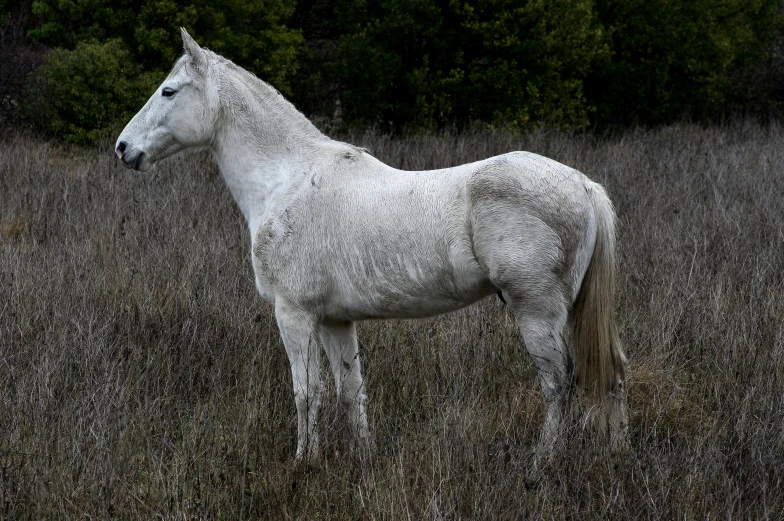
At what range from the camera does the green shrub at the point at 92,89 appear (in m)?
11.1

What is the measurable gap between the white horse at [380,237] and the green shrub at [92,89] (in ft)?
24.9

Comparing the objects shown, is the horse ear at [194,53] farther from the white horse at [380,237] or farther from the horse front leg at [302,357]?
the horse front leg at [302,357]

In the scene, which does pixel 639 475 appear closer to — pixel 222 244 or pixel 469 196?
pixel 469 196

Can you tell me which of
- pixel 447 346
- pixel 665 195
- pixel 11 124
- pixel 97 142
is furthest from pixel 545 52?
pixel 447 346

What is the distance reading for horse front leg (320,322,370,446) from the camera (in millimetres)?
3852

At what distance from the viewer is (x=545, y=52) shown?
523 inches

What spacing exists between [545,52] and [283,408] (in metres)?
10.3

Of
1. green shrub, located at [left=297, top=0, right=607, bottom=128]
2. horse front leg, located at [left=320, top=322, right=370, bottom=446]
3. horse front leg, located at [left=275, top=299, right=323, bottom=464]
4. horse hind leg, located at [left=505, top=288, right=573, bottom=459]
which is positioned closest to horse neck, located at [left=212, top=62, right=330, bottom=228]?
horse front leg, located at [left=275, top=299, right=323, bottom=464]

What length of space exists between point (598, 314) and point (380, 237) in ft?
3.21

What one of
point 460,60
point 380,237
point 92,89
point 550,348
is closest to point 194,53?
point 380,237

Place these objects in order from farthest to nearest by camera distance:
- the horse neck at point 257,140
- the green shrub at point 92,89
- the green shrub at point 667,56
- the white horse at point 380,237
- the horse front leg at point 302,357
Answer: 1. the green shrub at point 667,56
2. the green shrub at point 92,89
3. the horse neck at point 257,140
4. the horse front leg at point 302,357
5. the white horse at point 380,237

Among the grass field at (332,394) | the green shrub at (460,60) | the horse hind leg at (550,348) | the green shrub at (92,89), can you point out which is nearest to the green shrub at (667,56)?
the green shrub at (460,60)

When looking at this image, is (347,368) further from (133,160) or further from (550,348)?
(133,160)

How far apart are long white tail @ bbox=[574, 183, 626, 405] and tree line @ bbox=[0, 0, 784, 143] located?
357 inches
